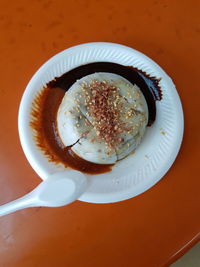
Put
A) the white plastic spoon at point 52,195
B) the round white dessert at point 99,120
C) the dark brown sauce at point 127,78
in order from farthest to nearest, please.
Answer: the dark brown sauce at point 127,78 < the round white dessert at point 99,120 < the white plastic spoon at point 52,195

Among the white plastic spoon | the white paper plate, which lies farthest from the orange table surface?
the white plastic spoon

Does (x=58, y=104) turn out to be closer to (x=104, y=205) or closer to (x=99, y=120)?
(x=99, y=120)

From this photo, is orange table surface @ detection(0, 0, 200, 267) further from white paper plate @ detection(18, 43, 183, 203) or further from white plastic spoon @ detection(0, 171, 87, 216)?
white plastic spoon @ detection(0, 171, 87, 216)

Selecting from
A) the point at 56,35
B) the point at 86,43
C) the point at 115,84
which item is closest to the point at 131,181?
the point at 115,84

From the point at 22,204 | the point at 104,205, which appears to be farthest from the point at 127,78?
the point at 22,204

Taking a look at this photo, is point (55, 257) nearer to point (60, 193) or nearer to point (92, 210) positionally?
point (92, 210)

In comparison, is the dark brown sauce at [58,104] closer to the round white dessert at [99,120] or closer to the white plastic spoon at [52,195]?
the round white dessert at [99,120]

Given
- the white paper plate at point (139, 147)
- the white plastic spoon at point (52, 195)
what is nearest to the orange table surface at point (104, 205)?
the white paper plate at point (139, 147)
